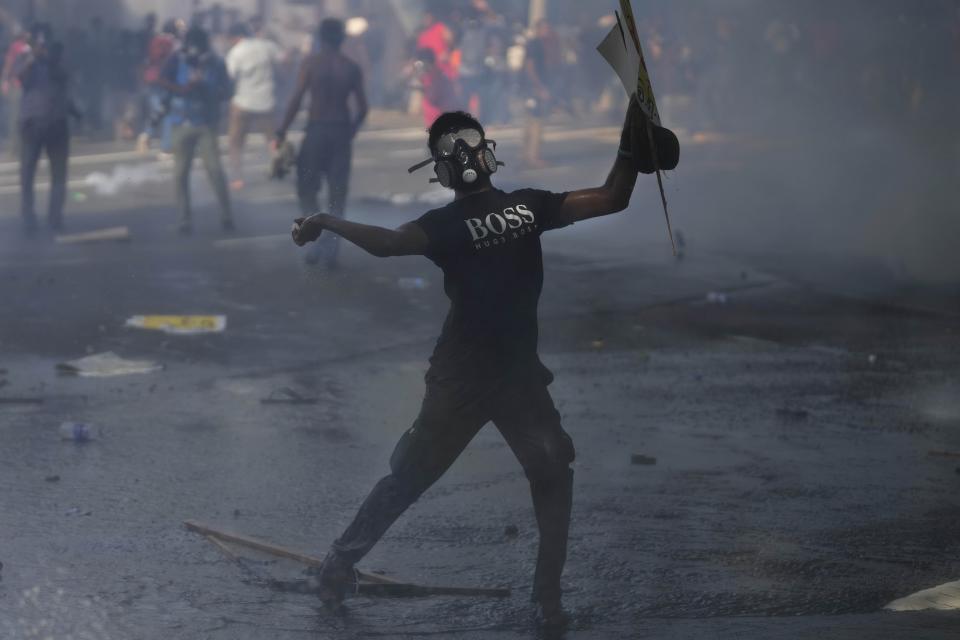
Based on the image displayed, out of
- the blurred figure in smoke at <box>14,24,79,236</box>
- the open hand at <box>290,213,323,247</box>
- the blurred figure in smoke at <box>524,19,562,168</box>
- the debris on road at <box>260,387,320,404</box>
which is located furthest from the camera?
the blurred figure in smoke at <box>524,19,562,168</box>

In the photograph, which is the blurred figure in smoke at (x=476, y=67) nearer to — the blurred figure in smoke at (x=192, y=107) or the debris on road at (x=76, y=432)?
the blurred figure in smoke at (x=192, y=107)

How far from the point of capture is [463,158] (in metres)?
5.19

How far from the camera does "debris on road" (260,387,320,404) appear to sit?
8.70 metres

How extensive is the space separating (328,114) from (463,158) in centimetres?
823

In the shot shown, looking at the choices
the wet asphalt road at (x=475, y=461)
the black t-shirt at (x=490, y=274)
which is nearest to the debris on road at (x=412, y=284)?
the wet asphalt road at (x=475, y=461)

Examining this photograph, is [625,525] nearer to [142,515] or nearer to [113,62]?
[142,515]

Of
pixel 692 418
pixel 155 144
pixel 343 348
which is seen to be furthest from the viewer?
pixel 155 144

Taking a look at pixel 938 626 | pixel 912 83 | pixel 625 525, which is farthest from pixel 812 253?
pixel 912 83

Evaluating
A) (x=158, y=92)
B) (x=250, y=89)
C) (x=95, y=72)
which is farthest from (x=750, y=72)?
(x=250, y=89)

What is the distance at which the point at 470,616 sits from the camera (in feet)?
17.7

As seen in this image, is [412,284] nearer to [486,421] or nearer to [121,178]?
[486,421]

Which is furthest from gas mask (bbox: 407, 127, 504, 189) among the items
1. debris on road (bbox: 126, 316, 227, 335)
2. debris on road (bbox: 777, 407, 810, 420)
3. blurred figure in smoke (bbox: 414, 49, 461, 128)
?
blurred figure in smoke (bbox: 414, 49, 461, 128)

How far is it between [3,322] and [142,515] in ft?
15.6

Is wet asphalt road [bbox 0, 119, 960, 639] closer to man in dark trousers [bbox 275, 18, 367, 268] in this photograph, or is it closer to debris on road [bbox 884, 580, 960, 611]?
debris on road [bbox 884, 580, 960, 611]
